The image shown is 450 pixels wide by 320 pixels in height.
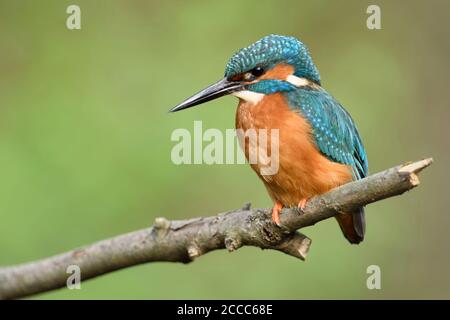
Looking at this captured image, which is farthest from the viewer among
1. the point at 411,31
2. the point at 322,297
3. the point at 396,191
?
the point at 411,31

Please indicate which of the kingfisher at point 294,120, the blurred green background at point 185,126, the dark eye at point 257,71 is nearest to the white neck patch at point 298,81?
the kingfisher at point 294,120

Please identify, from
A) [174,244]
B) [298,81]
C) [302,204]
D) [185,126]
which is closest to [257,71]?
[298,81]

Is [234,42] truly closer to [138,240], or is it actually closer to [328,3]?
[328,3]

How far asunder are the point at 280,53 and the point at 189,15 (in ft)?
7.35

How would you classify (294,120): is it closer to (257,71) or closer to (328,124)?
(328,124)

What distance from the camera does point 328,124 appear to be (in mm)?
3500

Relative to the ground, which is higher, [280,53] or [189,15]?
[189,15]

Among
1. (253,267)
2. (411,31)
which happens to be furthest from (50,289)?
(411,31)

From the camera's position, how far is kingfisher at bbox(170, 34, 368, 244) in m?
3.39

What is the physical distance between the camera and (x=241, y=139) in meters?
3.58

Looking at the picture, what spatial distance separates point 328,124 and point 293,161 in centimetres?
25

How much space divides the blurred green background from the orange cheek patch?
1.24 m

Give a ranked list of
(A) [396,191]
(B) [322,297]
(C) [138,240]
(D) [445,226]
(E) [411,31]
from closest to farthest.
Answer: (A) [396,191], (C) [138,240], (B) [322,297], (D) [445,226], (E) [411,31]

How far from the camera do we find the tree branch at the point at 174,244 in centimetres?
315
